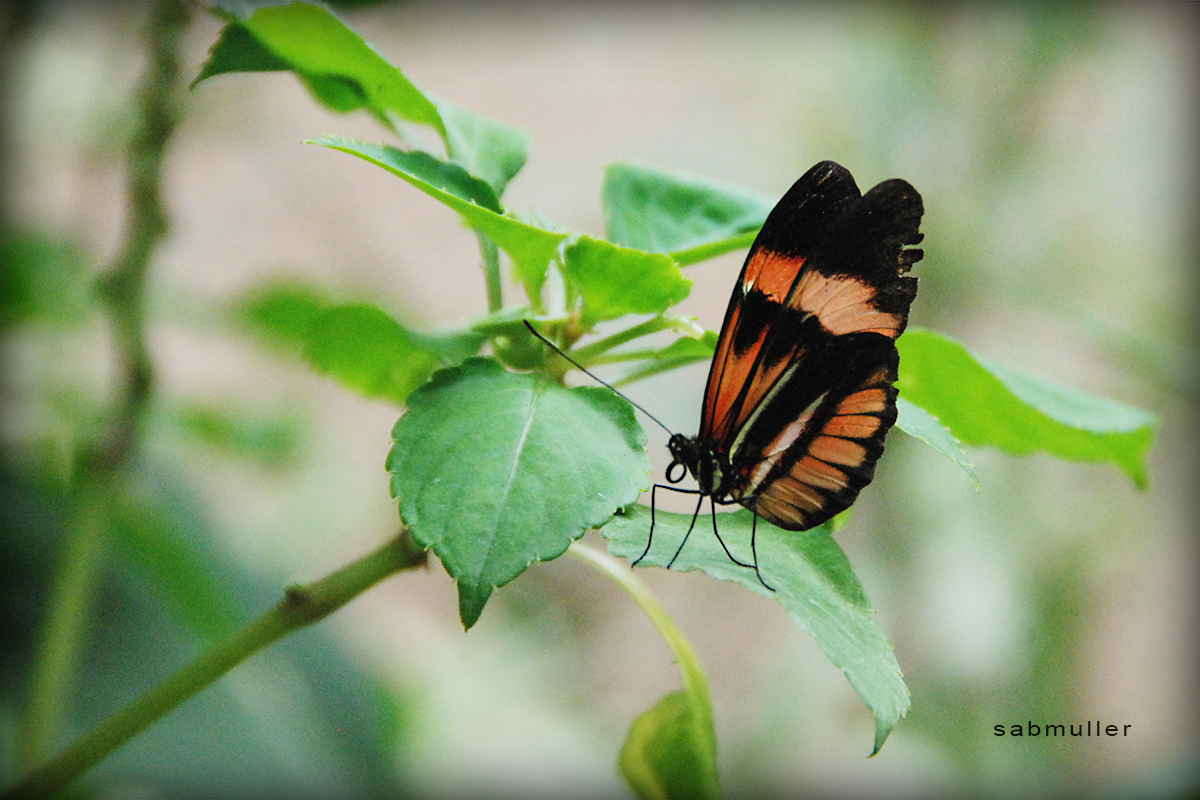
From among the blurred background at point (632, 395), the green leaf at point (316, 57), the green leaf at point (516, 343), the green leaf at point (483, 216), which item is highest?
the green leaf at point (316, 57)

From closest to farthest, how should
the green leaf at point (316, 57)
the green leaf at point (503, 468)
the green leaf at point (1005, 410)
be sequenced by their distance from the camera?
the green leaf at point (503, 468), the green leaf at point (316, 57), the green leaf at point (1005, 410)

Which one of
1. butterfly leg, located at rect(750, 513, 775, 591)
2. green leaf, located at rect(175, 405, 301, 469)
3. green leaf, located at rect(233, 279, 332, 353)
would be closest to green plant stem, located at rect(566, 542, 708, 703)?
butterfly leg, located at rect(750, 513, 775, 591)

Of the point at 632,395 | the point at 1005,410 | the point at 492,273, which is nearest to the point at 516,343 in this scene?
the point at 492,273

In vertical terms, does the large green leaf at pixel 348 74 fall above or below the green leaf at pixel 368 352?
above

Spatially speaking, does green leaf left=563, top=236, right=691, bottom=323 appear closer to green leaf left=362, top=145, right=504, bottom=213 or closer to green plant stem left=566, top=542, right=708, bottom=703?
green leaf left=362, top=145, right=504, bottom=213

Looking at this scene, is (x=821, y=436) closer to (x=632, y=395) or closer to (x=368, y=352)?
(x=368, y=352)

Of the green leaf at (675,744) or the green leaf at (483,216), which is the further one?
the green leaf at (675,744)

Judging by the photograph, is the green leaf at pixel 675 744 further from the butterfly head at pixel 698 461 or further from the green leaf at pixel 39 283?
the green leaf at pixel 39 283

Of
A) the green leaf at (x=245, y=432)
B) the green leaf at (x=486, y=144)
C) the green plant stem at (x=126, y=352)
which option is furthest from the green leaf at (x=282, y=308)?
the green leaf at (x=486, y=144)
